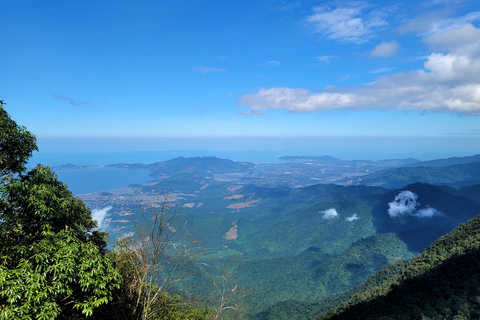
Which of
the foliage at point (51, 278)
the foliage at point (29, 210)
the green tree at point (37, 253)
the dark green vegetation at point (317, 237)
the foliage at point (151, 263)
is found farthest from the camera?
the dark green vegetation at point (317, 237)

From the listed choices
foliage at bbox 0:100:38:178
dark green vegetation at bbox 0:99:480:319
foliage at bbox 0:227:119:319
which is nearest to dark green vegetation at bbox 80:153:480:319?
dark green vegetation at bbox 0:99:480:319

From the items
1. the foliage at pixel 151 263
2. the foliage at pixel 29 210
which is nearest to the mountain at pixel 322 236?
the foliage at pixel 151 263

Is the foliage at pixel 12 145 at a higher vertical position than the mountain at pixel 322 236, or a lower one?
higher

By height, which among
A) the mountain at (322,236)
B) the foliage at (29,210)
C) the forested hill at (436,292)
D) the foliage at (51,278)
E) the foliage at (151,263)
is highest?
the foliage at (29,210)

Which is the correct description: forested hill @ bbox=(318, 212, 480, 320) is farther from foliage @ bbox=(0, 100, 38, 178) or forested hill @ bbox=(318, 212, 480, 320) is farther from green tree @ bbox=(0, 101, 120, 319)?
foliage @ bbox=(0, 100, 38, 178)

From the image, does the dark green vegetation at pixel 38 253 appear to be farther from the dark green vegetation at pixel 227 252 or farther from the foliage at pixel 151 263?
the foliage at pixel 151 263

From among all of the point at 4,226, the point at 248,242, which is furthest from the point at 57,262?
the point at 248,242
